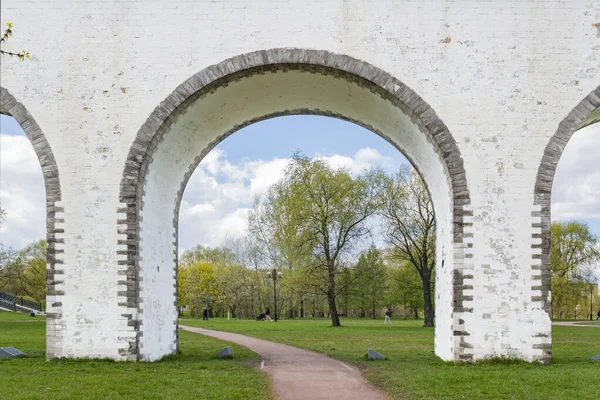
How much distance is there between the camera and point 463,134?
11609mm

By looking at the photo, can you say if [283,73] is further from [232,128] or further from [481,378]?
[481,378]

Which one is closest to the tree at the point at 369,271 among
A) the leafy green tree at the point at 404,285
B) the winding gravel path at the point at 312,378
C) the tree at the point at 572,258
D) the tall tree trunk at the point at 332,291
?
the leafy green tree at the point at 404,285

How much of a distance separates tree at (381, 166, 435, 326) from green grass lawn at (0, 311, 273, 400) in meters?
18.0

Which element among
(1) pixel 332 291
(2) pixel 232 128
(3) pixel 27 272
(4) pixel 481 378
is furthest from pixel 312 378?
(3) pixel 27 272

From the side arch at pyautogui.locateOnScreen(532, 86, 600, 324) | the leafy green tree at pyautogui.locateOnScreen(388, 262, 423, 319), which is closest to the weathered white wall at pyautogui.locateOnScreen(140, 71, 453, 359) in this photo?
the side arch at pyautogui.locateOnScreen(532, 86, 600, 324)

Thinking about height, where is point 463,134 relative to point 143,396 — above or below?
above

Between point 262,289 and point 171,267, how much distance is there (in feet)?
124

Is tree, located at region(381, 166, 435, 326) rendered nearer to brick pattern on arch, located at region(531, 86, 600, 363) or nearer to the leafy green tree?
the leafy green tree

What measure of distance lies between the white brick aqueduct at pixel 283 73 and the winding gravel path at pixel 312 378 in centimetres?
243

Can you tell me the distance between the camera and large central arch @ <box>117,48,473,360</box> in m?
11.4

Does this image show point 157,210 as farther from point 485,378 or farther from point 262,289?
point 262,289

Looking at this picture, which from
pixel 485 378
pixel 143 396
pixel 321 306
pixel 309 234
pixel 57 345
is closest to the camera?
pixel 143 396

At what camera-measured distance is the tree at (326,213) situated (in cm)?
2931

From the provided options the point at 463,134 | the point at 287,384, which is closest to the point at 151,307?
the point at 287,384
